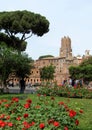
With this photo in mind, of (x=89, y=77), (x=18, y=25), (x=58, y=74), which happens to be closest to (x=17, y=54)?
(x=18, y=25)

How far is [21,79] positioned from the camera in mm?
32969

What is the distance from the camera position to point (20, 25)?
37.7 meters

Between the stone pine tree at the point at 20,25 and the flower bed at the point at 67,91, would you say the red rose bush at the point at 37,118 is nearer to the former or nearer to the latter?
the flower bed at the point at 67,91

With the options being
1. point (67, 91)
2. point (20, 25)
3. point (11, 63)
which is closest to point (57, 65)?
point (20, 25)

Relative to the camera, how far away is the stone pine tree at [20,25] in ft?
124

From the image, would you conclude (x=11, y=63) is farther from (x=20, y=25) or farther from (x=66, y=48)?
(x=66, y=48)

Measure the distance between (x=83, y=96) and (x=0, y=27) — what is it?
2067 cm

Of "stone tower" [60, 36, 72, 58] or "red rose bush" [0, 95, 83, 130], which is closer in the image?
"red rose bush" [0, 95, 83, 130]

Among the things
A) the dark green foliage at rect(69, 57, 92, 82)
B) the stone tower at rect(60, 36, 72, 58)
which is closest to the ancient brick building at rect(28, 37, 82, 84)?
the stone tower at rect(60, 36, 72, 58)

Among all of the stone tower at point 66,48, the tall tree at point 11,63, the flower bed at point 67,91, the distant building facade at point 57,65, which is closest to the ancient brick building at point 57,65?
the distant building facade at point 57,65

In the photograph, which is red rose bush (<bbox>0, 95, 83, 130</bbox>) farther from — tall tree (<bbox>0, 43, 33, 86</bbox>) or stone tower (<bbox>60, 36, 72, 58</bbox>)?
stone tower (<bbox>60, 36, 72, 58</bbox>)

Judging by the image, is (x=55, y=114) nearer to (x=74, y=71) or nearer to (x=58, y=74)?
(x=74, y=71)

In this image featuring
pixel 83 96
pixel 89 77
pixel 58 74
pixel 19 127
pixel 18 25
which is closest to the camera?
pixel 19 127

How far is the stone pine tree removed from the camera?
3791 cm
